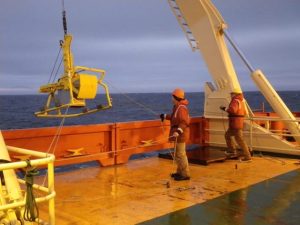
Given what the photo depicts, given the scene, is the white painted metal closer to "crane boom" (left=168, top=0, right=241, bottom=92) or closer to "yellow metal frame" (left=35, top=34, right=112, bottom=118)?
"crane boom" (left=168, top=0, right=241, bottom=92)

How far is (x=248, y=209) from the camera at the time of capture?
5531 millimetres

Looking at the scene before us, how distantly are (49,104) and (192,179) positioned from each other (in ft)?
10.4

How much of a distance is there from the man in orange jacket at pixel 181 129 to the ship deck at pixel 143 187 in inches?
10.3

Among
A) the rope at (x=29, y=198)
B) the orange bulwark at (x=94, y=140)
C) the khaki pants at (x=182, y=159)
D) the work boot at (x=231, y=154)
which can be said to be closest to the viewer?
the rope at (x=29, y=198)

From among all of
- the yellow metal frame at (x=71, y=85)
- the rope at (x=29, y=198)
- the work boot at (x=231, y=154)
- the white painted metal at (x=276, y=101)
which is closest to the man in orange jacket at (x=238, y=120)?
the work boot at (x=231, y=154)

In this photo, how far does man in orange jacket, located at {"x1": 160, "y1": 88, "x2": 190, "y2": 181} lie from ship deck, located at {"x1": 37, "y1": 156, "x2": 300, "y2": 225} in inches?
10.3

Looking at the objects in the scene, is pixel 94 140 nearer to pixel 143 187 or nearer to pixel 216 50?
pixel 143 187

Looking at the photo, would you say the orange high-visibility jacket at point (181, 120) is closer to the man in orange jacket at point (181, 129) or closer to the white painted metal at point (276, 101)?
the man in orange jacket at point (181, 129)

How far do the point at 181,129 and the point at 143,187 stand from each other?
1.32m

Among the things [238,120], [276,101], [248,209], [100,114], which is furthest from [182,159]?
[100,114]

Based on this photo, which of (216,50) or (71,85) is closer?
(71,85)

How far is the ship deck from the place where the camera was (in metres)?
5.30

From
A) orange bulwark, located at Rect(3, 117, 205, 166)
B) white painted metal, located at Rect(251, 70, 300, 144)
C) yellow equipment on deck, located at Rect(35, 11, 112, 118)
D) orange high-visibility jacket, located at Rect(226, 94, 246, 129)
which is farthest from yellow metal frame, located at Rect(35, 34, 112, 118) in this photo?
white painted metal, located at Rect(251, 70, 300, 144)

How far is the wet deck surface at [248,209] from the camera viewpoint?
5.02 meters
